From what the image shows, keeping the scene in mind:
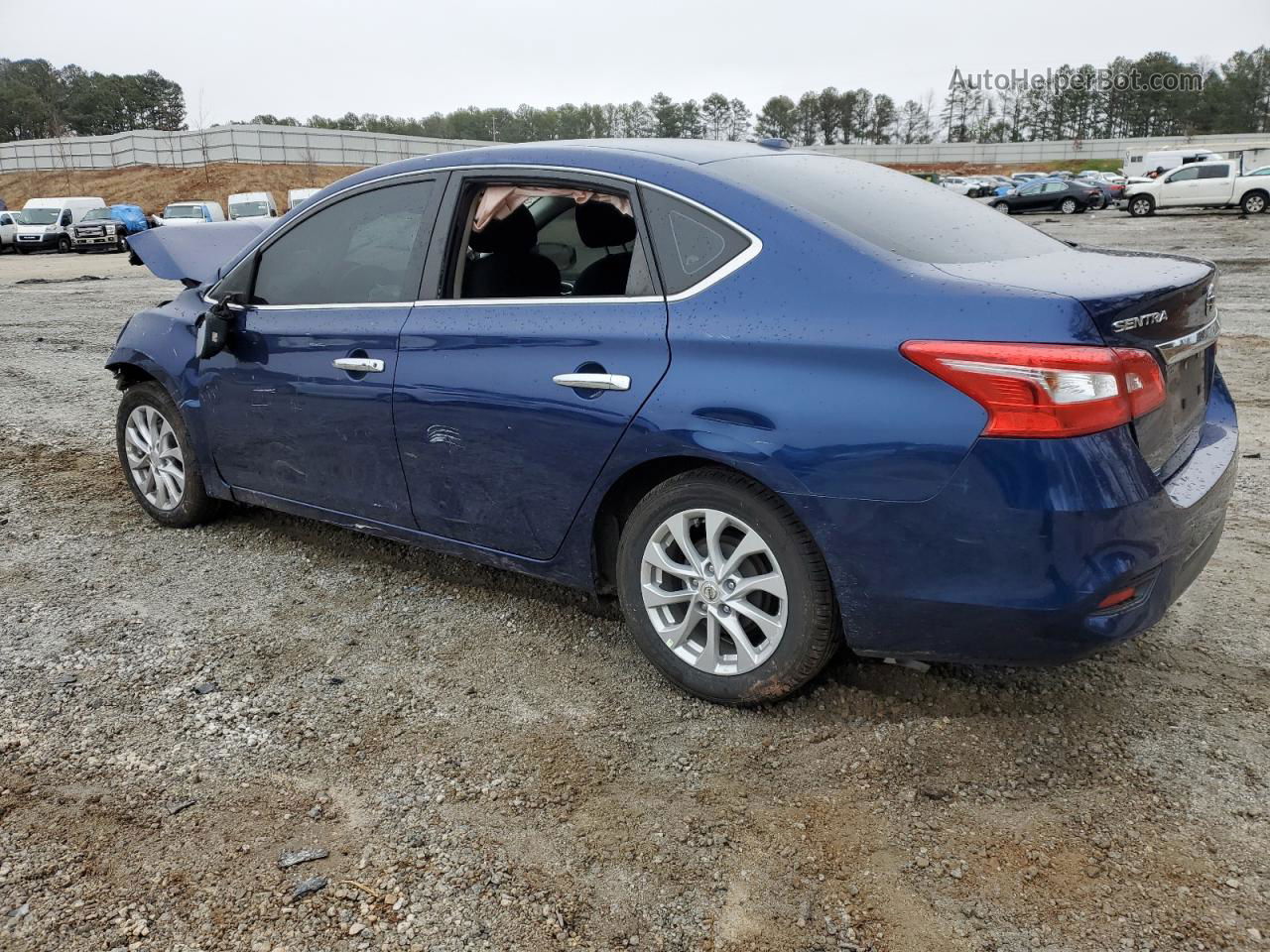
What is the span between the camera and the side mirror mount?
4277 mm

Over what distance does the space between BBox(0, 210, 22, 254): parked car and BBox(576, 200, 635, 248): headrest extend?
37468 millimetres

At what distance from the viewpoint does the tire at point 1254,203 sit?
31.2 metres

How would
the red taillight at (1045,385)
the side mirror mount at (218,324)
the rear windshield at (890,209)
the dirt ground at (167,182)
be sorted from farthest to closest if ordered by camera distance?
the dirt ground at (167,182)
the side mirror mount at (218,324)
the rear windshield at (890,209)
the red taillight at (1045,385)

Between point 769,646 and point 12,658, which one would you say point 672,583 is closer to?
point 769,646

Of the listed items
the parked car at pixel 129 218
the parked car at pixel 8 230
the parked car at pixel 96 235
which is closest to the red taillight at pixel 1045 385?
the parked car at pixel 96 235

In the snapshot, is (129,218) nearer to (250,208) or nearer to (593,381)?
(250,208)

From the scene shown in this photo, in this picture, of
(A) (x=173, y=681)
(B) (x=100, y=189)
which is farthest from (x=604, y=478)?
(B) (x=100, y=189)

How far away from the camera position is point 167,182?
6494cm

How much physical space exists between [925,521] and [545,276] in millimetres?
1646

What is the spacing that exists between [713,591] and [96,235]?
3724 cm

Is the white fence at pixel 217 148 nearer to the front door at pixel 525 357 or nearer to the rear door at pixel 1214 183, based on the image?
the rear door at pixel 1214 183

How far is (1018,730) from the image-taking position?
300 cm

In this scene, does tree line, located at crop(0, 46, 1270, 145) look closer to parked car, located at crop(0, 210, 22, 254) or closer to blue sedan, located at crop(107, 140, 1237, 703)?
parked car, located at crop(0, 210, 22, 254)

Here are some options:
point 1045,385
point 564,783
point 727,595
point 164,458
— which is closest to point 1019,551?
point 1045,385
